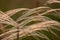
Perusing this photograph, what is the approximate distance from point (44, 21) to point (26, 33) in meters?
0.14

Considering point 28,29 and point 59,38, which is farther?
point 59,38

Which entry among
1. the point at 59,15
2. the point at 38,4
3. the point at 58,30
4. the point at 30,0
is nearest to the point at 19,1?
the point at 30,0

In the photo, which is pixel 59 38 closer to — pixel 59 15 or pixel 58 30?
pixel 58 30

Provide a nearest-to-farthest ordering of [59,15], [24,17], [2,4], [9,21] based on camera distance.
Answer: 1. [9,21]
2. [24,17]
3. [59,15]
4. [2,4]

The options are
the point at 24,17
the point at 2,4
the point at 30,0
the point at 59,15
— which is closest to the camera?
the point at 24,17

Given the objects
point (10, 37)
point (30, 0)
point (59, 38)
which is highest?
point (30, 0)

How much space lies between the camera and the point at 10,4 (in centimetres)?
184

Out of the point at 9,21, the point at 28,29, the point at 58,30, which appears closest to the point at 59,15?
the point at 58,30

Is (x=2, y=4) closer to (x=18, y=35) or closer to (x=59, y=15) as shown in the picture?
(x=59, y=15)

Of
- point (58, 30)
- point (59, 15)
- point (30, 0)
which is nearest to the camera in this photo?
point (58, 30)

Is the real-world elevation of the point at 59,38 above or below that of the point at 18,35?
above

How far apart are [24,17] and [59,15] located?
0.39m

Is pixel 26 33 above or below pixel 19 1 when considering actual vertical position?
below

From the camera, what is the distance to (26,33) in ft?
4.06
